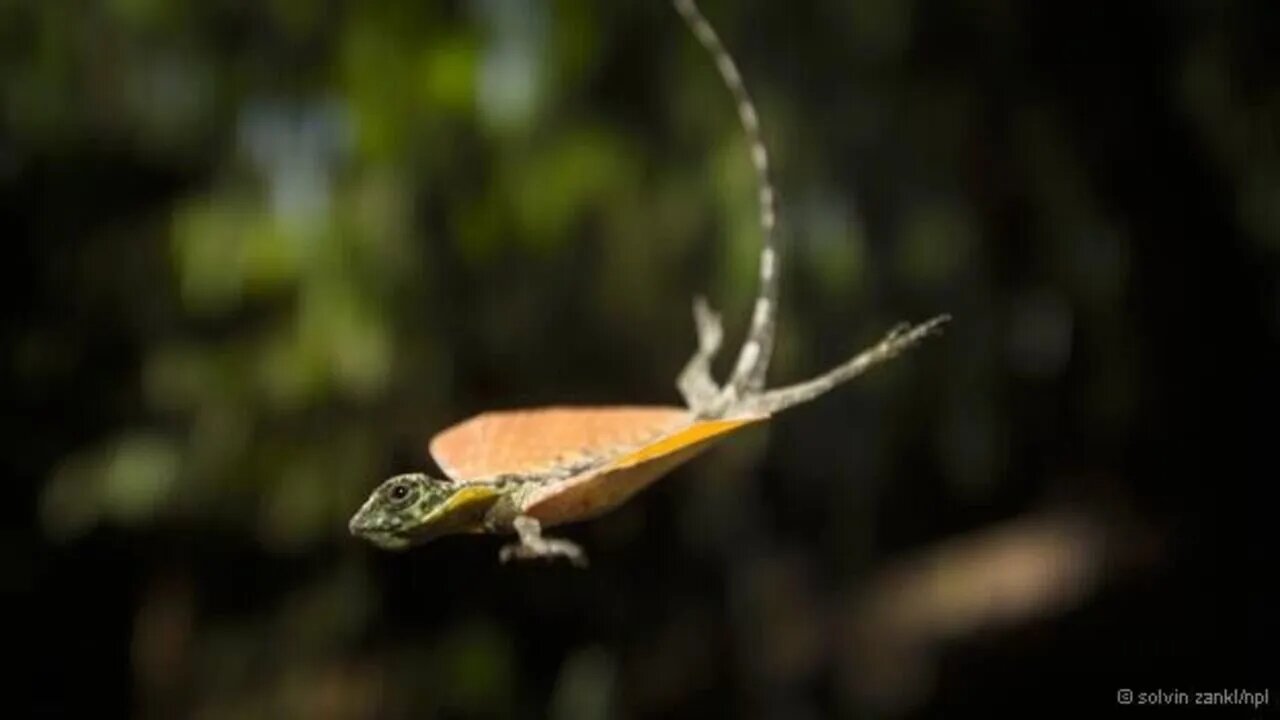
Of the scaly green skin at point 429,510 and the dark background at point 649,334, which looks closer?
the scaly green skin at point 429,510

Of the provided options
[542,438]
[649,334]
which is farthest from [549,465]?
[649,334]

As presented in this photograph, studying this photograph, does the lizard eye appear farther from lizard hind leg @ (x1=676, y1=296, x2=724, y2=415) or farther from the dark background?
the dark background

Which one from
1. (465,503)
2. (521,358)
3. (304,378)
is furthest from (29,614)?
(465,503)

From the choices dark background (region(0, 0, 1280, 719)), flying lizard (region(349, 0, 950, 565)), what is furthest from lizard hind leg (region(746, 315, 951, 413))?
dark background (region(0, 0, 1280, 719))

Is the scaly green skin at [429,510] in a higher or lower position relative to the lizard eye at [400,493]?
lower

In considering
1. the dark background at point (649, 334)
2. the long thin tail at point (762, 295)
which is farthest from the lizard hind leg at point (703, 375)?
the dark background at point (649, 334)

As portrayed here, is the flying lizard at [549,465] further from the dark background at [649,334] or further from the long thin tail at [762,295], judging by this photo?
the dark background at [649,334]

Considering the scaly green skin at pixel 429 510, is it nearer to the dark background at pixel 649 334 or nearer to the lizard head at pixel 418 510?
the lizard head at pixel 418 510
